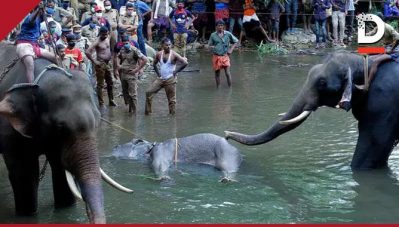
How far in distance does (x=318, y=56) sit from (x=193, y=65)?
375cm

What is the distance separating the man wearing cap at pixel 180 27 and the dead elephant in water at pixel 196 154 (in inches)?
346

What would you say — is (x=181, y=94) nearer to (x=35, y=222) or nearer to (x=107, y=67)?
(x=107, y=67)

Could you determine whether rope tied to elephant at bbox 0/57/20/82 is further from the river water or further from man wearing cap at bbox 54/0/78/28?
man wearing cap at bbox 54/0/78/28

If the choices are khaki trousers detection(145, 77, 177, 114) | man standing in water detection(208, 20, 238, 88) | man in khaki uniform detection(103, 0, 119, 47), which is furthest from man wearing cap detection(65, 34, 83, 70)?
man standing in water detection(208, 20, 238, 88)

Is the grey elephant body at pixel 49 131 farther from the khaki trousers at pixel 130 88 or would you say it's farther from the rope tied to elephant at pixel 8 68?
the khaki trousers at pixel 130 88

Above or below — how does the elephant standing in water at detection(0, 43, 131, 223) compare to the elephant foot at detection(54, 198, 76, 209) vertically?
above

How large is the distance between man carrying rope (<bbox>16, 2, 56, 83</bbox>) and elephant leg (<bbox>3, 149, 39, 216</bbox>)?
2.69ft

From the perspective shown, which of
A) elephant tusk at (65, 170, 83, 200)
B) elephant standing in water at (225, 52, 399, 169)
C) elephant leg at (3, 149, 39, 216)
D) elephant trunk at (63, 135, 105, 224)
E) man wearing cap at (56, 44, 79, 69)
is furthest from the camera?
man wearing cap at (56, 44, 79, 69)

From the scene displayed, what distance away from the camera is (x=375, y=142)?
9.39 meters

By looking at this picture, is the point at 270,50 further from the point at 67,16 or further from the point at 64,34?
the point at 64,34

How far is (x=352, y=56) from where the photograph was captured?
9430 mm

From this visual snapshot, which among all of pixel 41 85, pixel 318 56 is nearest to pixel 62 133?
pixel 41 85

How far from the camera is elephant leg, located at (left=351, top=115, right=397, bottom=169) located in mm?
9336

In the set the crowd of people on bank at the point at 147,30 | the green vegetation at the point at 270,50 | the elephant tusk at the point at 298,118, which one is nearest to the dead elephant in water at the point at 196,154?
the elephant tusk at the point at 298,118
